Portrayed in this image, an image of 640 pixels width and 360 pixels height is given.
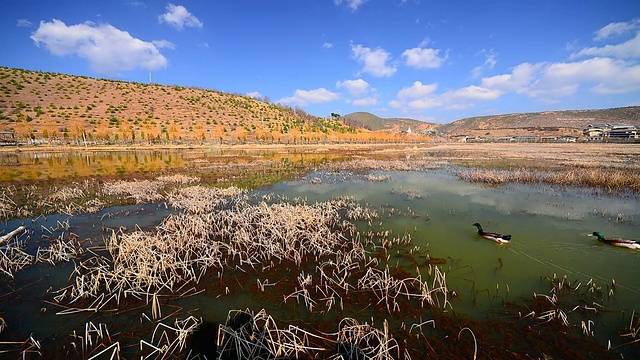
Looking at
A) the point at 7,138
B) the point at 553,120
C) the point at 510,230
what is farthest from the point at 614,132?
the point at 7,138

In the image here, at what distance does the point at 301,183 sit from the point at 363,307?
14.4 meters

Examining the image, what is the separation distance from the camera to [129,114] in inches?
2598

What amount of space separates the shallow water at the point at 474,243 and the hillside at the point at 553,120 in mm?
147183

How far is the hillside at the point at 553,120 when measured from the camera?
121188 mm

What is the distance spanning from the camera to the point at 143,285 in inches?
241

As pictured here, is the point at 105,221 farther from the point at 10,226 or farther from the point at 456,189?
the point at 456,189

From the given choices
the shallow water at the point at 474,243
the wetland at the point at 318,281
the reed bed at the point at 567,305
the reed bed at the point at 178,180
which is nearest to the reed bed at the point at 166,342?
the wetland at the point at 318,281

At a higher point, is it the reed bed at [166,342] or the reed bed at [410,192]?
the reed bed at [410,192]

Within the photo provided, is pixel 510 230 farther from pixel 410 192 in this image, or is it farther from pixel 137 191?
pixel 137 191

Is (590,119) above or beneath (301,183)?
above

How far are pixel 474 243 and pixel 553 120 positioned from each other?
643ft

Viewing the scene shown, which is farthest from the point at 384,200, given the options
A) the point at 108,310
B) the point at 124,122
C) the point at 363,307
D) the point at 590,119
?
the point at 590,119

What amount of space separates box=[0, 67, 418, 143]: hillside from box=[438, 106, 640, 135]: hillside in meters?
107

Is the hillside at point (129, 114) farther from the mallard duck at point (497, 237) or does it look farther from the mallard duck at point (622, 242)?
the mallard duck at point (622, 242)
